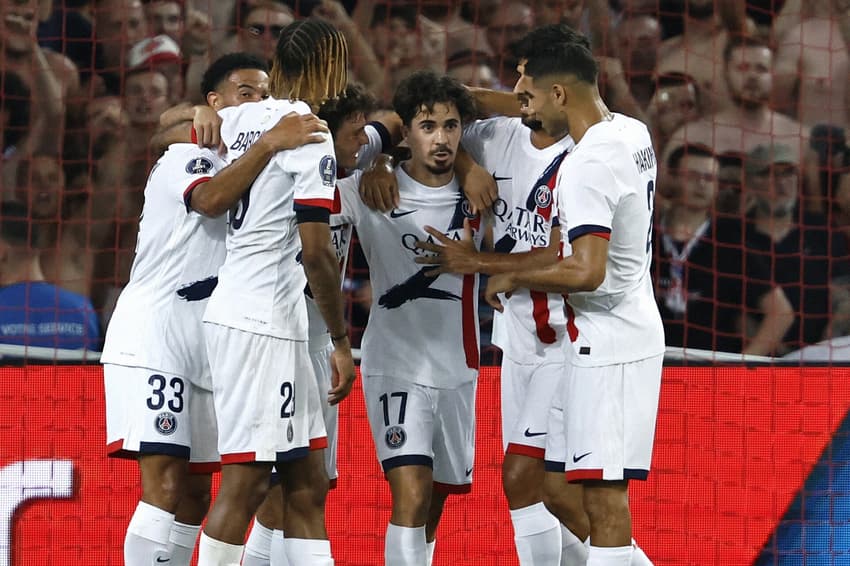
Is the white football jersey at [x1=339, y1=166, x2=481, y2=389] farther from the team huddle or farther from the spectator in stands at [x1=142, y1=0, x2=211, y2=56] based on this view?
the spectator in stands at [x1=142, y1=0, x2=211, y2=56]

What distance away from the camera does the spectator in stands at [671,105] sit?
21.4 feet

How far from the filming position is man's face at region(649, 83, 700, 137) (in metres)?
6.54

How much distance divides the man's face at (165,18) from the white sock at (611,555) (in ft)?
13.1

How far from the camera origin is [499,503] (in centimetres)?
538

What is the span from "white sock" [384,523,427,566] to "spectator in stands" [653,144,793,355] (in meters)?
2.18

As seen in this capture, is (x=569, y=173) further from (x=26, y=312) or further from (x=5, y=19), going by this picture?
(x=5, y=19)

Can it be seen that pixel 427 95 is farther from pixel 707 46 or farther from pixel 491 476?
pixel 707 46

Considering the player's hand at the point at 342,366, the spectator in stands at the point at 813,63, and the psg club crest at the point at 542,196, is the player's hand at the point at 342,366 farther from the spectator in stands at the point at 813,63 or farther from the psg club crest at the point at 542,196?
the spectator in stands at the point at 813,63

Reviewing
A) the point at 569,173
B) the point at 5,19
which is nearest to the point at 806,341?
the point at 569,173

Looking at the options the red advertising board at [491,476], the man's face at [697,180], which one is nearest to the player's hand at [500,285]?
the red advertising board at [491,476]

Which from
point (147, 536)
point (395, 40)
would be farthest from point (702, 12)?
point (147, 536)

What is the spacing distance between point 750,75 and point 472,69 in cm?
146

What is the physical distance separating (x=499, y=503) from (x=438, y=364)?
120cm

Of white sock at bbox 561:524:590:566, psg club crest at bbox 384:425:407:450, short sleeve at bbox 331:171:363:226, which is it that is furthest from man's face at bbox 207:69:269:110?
white sock at bbox 561:524:590:566
